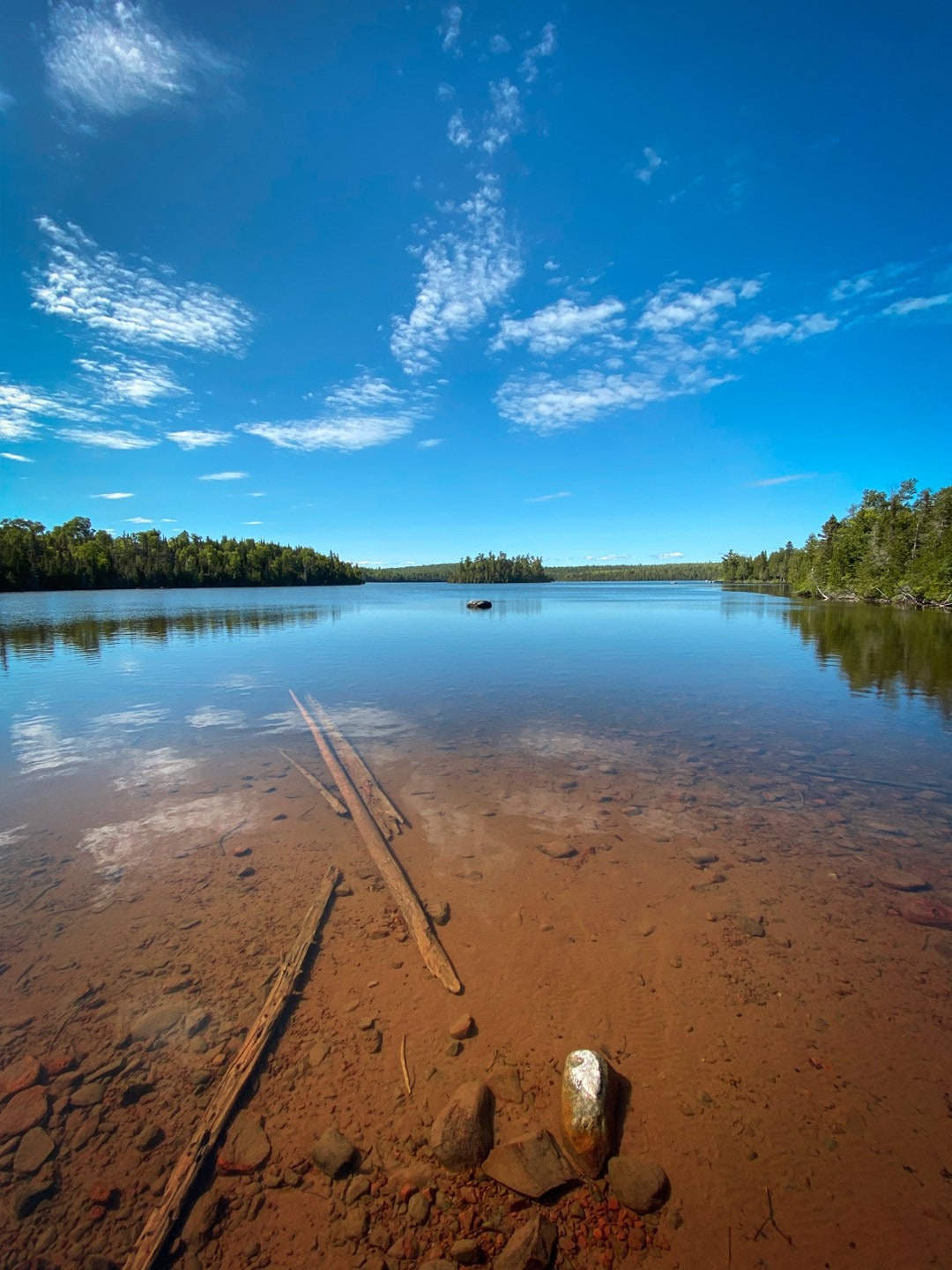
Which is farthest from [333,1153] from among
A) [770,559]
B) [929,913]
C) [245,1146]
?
[770,559]

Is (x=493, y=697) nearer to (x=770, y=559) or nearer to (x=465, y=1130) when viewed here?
(x=465, y=1130)

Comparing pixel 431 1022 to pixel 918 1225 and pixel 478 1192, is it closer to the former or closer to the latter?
pixel 478 1192

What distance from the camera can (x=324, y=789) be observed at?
9.34m

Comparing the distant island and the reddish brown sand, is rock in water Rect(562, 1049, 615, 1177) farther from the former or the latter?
the distant island

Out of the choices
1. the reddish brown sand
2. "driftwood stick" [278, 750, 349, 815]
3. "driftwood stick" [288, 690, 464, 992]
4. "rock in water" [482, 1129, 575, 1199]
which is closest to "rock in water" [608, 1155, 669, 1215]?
the reddish brown sand

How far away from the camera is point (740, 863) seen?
6.96m

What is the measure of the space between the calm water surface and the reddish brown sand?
11.3ft

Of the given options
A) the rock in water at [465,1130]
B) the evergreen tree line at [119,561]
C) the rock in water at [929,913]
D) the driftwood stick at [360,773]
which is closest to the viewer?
the rock in water at [465,1130]

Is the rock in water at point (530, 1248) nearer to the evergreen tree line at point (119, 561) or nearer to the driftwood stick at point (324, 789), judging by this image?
the driftwood stick at point (324, 789)

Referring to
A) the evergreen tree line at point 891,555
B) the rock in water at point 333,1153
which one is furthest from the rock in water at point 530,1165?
the evergreen tree line at point 891,555

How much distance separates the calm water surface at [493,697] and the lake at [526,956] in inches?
8.7

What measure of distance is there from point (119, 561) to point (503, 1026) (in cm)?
18051

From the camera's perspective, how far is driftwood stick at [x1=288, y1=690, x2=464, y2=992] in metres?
5.14

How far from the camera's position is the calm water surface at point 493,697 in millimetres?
11484
